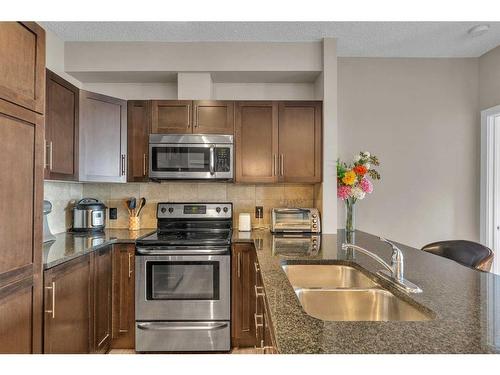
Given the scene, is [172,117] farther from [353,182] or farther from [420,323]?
[420,323]

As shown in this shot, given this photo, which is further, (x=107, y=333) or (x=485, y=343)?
(x=107, y=333)

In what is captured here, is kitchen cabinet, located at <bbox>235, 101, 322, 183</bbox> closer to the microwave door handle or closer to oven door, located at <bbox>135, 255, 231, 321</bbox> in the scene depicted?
the microwave door handle

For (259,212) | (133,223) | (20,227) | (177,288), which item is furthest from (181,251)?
(20,227)

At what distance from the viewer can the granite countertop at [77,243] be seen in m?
1.91

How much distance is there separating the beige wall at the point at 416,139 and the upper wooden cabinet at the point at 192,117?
1.13 m

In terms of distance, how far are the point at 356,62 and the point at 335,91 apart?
0.60 metres

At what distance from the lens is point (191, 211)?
3.10m

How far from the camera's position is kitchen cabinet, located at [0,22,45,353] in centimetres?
139

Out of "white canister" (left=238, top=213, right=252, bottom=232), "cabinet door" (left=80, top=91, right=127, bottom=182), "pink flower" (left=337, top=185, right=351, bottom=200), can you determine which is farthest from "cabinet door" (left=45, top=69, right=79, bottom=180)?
"pink flower" (left=337, top=185, right=351, bottom=200)

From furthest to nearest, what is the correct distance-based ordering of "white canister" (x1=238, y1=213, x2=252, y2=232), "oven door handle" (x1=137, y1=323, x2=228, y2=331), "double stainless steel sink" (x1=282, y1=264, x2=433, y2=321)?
"white canister" (x1=238, y1=213, x2=252, y2=232) → "oven door handle" (x1=137, y1=323, x2=228, y2=331) → "double stainless steel sink" (x1=282, y1=264, x2=433, y2=321)

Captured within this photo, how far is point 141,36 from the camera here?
2.83m

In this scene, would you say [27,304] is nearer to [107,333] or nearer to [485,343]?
[107,333]

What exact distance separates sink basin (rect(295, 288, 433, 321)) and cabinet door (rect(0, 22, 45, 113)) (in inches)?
57.7
